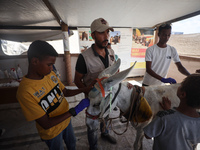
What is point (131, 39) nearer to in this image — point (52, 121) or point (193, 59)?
point (193, 59)

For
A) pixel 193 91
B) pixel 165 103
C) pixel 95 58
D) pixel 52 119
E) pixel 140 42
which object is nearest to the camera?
pixel 193 91

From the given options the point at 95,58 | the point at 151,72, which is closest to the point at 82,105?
the point at 95,58

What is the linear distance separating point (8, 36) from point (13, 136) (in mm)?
6711

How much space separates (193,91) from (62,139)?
6.71 ft

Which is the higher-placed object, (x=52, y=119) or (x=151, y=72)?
(x=151, y=72)

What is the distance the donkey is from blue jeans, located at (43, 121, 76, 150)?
0.52 metres

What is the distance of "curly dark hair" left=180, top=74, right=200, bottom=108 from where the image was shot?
104 centimetres

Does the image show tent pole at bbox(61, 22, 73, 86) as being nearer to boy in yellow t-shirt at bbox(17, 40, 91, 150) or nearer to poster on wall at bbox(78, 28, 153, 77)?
poster on wall at bbox(78, 28, 153, 77)

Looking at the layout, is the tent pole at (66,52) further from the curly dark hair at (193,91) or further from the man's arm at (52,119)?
the curly dark hair at (193,91)

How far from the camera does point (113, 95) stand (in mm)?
1300

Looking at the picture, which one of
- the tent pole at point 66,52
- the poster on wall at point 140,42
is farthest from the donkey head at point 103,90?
the poster on wall at point 140,42

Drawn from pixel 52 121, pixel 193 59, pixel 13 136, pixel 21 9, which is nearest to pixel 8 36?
pixel 21 9

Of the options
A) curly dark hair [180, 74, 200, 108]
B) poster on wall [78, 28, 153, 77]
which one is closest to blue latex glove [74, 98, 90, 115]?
curly dark hair [180, 74, 200, 108]

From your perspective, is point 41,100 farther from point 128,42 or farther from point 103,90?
point 128,42
